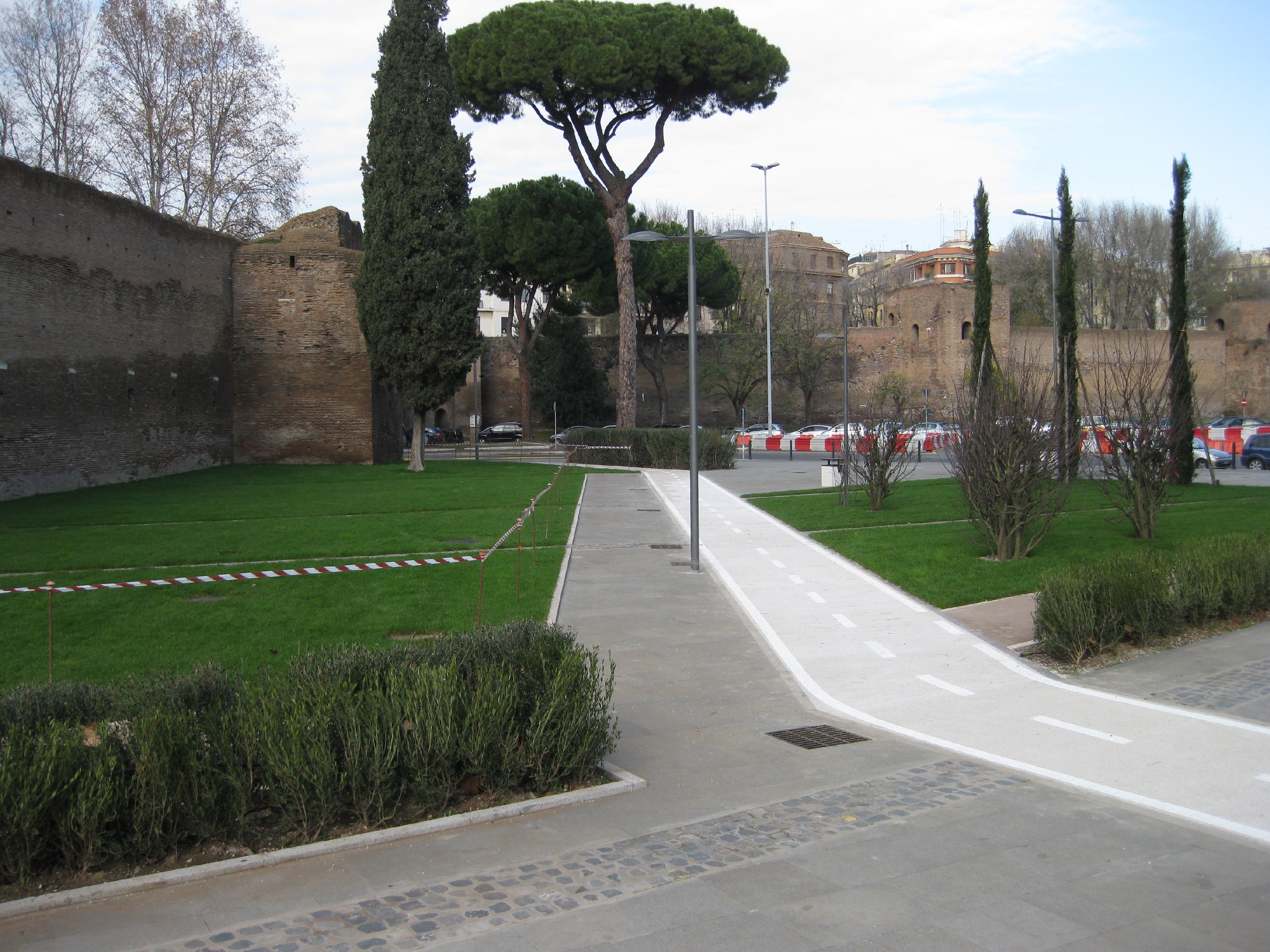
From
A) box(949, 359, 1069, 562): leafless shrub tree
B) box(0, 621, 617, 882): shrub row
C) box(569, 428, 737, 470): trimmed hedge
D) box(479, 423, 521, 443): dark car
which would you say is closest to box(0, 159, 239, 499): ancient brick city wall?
box(569, 428, 737, 470): trimmed hedge

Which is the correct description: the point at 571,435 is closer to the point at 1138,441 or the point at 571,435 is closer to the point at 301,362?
the point at 301,362

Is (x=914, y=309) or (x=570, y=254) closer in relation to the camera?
(x=570, y=254)

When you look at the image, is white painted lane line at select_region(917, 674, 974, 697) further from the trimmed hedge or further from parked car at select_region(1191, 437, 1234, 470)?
parked car at select_region(1191, 437, 1234, 470)

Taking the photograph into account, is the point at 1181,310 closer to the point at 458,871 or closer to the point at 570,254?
the point at 458,871

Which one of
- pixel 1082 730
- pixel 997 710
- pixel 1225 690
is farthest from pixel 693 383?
pixel 1082 730

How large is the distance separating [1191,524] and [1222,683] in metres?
9.55

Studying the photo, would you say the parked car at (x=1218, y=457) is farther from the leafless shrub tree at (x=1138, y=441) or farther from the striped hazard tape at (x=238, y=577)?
the striped hazard tape at (x=238, y=577)

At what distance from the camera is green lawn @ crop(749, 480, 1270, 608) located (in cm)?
1207

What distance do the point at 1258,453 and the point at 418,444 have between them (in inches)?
1051

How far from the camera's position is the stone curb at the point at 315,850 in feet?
13.7

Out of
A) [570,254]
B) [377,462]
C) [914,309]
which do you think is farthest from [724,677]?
[914,309]

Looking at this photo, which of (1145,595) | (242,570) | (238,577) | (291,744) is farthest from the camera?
(242,570)

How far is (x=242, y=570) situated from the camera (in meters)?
12.7

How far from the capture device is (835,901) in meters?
4.18
